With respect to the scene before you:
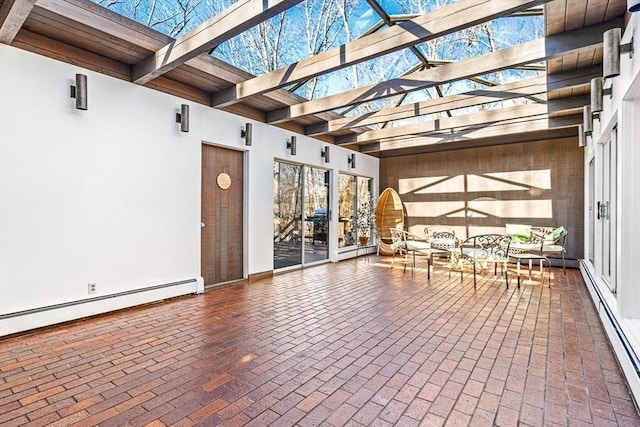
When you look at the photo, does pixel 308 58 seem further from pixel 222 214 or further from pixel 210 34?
pixel 222 214

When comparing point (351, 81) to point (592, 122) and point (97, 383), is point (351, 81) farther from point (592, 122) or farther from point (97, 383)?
point (97, 383)

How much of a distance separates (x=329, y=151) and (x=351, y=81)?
2240mm

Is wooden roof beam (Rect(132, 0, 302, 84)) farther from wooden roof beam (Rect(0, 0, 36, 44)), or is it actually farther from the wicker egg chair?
the wicker egg chair

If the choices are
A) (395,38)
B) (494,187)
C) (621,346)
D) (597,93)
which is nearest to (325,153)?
(494,187)

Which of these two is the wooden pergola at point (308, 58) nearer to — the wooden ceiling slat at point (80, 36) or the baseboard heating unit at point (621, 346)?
the wooden ceiling slat at point (80, 36)

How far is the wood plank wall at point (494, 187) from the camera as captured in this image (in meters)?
6.82

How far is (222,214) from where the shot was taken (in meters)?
5.29

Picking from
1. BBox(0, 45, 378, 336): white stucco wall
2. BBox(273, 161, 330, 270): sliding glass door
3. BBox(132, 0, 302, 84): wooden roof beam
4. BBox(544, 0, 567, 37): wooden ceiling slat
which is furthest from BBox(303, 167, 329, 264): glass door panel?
BBox(544, 0, 567, 37): wooden ceiling slat

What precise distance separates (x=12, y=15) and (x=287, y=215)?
446cm

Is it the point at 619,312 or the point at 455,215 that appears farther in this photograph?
the point at 455,215

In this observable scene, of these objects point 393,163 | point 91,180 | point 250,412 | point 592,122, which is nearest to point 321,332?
point 250,412

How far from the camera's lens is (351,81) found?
5.25 m

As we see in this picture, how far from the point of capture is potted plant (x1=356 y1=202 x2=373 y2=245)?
8.34 m

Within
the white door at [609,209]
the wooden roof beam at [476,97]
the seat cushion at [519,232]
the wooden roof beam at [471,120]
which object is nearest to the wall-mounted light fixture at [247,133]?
the wooden roof beam at [476,97]
